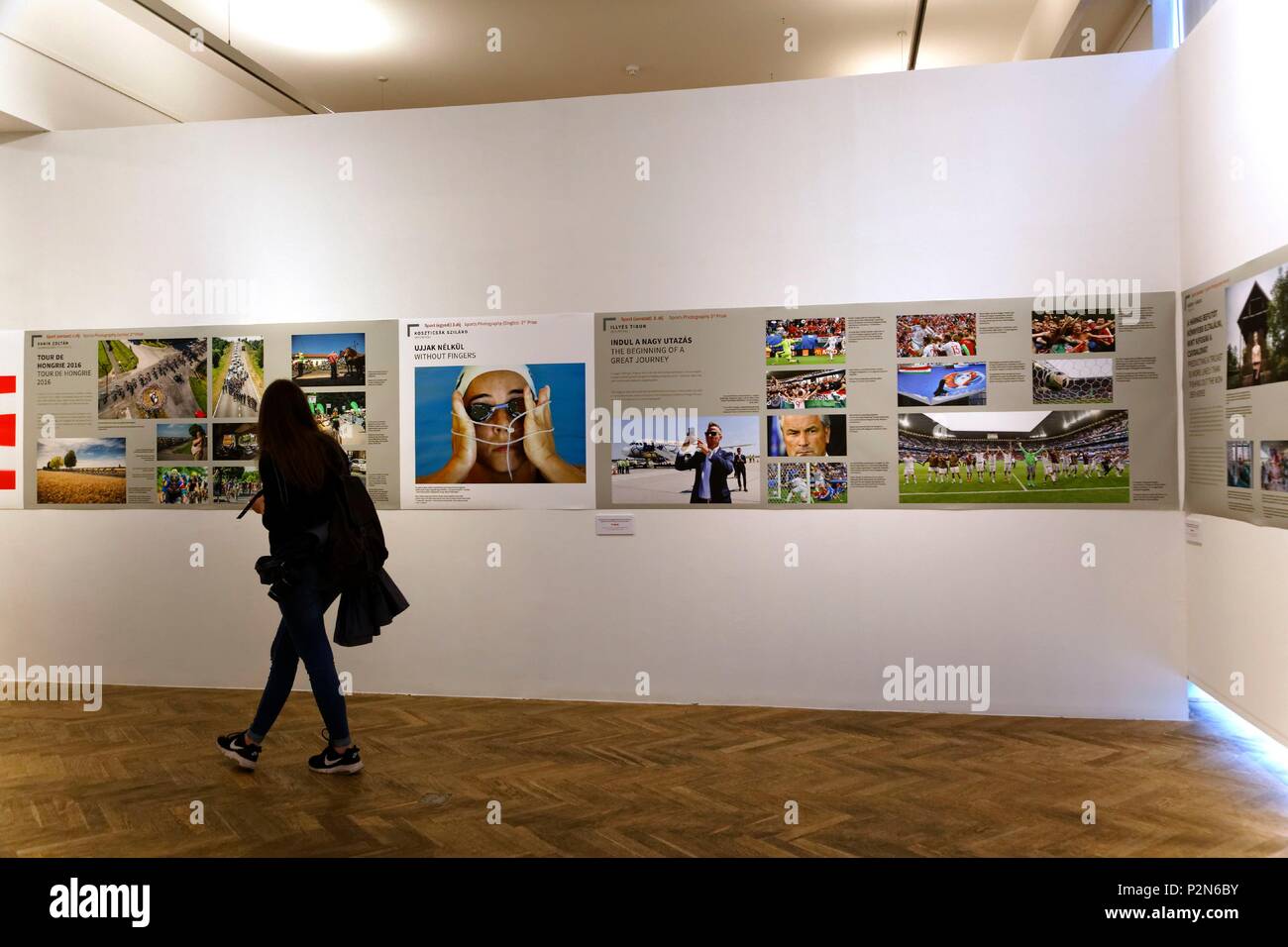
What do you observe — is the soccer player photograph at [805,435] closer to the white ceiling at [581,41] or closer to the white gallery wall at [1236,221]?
the white gallery wall at [1236,221]

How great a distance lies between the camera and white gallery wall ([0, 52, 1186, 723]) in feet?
17.9

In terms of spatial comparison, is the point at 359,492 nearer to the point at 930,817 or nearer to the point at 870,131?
the point at 930,817

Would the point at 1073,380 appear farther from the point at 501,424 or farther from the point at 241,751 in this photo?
the point at 241,751

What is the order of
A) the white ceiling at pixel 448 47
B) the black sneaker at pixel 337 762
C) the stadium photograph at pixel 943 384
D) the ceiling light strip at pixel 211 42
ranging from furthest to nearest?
the ceiling light strip at pixel 211 42 → the white ceiling at pixel 448 47 → the stadium photograph at pixel 943 384 → the black sneaker at pixel 337 762

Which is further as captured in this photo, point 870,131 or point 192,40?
point 192,40

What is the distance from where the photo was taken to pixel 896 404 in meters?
5.61

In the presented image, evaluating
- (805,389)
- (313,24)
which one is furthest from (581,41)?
(805,389)

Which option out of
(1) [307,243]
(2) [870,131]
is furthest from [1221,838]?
(1) [307,243]

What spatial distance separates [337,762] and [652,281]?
3.12m

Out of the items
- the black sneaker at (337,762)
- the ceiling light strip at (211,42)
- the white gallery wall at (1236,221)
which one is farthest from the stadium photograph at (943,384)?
the ceiling light strip at (211,42)

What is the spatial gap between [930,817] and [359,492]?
275 centimetres

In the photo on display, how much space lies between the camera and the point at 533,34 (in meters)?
7.77

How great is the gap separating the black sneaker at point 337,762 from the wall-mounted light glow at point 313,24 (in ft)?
17.8

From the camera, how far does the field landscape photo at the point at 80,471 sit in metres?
6.45
